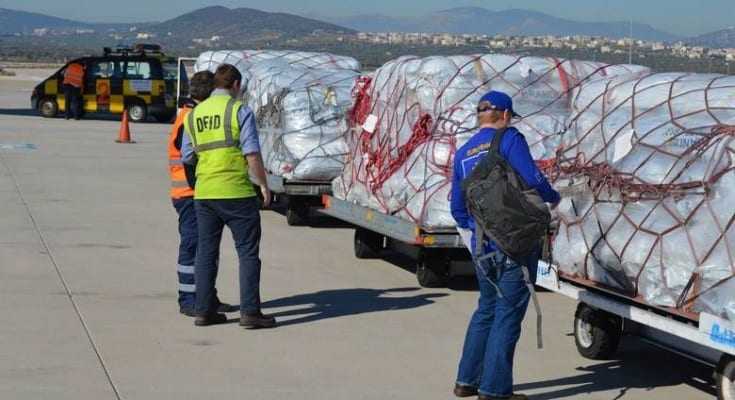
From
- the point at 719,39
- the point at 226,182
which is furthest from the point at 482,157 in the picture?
the point at 719,39

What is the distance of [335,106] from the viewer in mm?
14977

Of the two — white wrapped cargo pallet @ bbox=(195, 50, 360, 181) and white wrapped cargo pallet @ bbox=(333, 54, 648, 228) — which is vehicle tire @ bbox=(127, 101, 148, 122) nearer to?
white wrapped cargo pallet @ bbox=(195, 50, 360, 181)

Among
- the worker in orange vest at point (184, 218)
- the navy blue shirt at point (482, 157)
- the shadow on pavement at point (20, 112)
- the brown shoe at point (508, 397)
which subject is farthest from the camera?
the shadow on pavement at point (20, 112)

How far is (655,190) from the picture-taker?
7711 mm

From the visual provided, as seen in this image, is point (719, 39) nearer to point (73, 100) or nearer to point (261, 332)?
point (261, 332)

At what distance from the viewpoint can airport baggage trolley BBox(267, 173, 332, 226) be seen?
14422mm

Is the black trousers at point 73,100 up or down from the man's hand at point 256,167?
down

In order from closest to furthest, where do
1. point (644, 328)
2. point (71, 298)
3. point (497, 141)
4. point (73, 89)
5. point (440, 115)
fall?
point (497, 141) < point (644, 328) < point (71, 298) < point (440, 115) < point (73, 89)

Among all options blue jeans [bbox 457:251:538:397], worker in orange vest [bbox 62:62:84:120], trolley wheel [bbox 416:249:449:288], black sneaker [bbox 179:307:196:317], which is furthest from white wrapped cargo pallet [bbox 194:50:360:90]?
worker in orange vest [bbox 62:62:84:120]

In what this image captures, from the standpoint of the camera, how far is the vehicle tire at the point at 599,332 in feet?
27.6

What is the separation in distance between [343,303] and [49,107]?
2454cm

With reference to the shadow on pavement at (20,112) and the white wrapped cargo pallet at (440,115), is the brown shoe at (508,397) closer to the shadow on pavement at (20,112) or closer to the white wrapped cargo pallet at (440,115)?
the white wrapped cargo pallet at (440,115)

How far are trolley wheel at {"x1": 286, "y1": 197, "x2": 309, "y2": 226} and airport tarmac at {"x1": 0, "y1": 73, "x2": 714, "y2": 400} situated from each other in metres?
0.17

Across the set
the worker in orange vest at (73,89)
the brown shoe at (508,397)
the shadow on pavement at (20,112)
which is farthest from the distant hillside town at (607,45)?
the shadow on pavement at (20,112)
